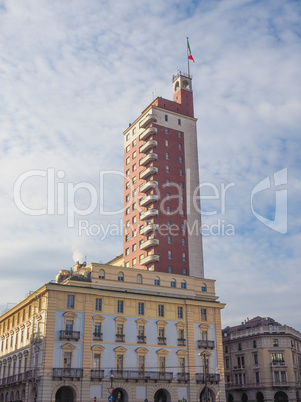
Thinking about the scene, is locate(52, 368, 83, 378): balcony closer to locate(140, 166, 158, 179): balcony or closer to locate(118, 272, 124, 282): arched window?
locate(118, 272, 124, 282): arched window

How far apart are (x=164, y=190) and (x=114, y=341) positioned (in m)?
36.0

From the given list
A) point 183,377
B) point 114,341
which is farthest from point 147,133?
point 183,377

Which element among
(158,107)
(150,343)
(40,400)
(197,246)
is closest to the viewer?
(40,400)

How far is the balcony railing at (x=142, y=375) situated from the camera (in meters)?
68.0

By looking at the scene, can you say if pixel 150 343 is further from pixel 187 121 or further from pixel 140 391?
pixel 187 121

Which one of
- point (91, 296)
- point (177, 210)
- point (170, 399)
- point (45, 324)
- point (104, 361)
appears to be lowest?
point (170, 399)

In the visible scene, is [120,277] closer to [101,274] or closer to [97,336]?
[101,274]

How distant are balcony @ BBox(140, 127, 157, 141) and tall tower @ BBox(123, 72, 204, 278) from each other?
3.3 inches

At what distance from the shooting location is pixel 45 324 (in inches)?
2581

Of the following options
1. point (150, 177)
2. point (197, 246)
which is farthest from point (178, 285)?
point (150, 177)

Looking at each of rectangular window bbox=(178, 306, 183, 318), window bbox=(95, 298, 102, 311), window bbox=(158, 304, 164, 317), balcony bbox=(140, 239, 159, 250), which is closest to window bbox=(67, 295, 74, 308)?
window bbox=(95, 298, 102, 311)

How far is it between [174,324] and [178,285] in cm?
839

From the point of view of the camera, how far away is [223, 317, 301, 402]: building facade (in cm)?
9581

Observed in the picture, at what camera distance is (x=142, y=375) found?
69.8 meters
